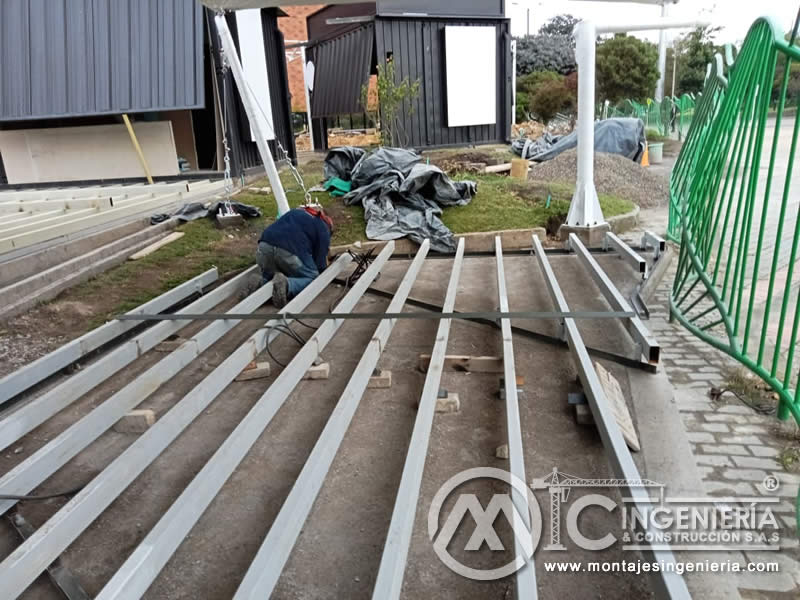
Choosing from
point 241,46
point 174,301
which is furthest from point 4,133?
point 174,301

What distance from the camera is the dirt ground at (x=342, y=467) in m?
2.15

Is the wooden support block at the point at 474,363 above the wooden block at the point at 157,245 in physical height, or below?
below

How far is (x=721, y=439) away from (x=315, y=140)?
1992cm

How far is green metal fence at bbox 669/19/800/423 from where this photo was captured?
104 inches

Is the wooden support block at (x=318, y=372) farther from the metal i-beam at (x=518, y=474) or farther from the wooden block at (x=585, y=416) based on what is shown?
the wooden block at (x=585, y=416)

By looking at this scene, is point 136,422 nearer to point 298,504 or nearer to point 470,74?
point 298,504

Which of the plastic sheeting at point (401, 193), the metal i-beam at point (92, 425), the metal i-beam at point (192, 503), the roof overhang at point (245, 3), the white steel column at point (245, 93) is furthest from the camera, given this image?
the plastic sheeting at point (401, 193)

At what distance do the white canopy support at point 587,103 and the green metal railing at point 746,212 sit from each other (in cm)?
183

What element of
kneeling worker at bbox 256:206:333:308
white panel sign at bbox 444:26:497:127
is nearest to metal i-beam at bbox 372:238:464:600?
kneeling worker at bbox 256:206:333:308

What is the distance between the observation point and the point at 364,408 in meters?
3.42

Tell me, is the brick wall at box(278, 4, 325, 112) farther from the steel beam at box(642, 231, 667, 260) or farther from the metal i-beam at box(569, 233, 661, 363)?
the metal i-beam at box(569, 233, 661, 363)

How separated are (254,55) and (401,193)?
6.12 m

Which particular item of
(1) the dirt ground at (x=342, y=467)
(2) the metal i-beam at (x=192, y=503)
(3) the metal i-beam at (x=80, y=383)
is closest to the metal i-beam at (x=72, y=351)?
(3) the metal i-beam at (x=80, y=383)

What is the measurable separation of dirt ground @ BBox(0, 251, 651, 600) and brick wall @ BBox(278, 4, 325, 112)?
2340cm
